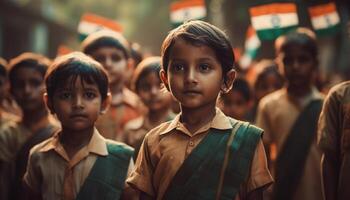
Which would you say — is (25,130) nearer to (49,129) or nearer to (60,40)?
(49,129)

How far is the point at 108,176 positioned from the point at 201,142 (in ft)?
3.04

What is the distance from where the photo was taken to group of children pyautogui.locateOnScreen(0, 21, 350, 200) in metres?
3.13

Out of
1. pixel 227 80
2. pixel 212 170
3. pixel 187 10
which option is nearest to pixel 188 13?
pixel 187 10

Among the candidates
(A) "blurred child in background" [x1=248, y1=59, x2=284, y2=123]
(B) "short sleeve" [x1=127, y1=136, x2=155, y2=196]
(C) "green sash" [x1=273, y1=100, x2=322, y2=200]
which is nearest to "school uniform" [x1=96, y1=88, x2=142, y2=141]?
(C) "green sash" [x1=273, y1=100, x2=322, y2=200]

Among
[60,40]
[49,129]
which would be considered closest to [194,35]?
[49,129]

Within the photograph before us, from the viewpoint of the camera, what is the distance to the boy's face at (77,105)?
3.79 m

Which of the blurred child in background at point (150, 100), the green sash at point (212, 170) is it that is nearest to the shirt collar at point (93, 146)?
the green sash at point (212, 170)

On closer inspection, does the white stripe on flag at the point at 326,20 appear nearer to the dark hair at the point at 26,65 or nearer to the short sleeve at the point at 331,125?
the short sleeve at the point at 331,125

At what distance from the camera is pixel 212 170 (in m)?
3.11

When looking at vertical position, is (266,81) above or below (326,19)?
below

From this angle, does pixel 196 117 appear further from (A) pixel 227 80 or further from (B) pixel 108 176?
(B) pixel 108 176

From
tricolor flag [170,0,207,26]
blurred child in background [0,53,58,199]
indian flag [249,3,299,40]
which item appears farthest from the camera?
tricolor flag [170,0,207,26]

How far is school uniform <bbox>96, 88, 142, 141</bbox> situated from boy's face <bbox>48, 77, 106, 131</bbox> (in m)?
1.48

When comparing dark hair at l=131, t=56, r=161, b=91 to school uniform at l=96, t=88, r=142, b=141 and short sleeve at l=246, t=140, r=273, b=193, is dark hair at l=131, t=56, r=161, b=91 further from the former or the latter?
short sleeve at l=246, t=140, r=273, b=193
